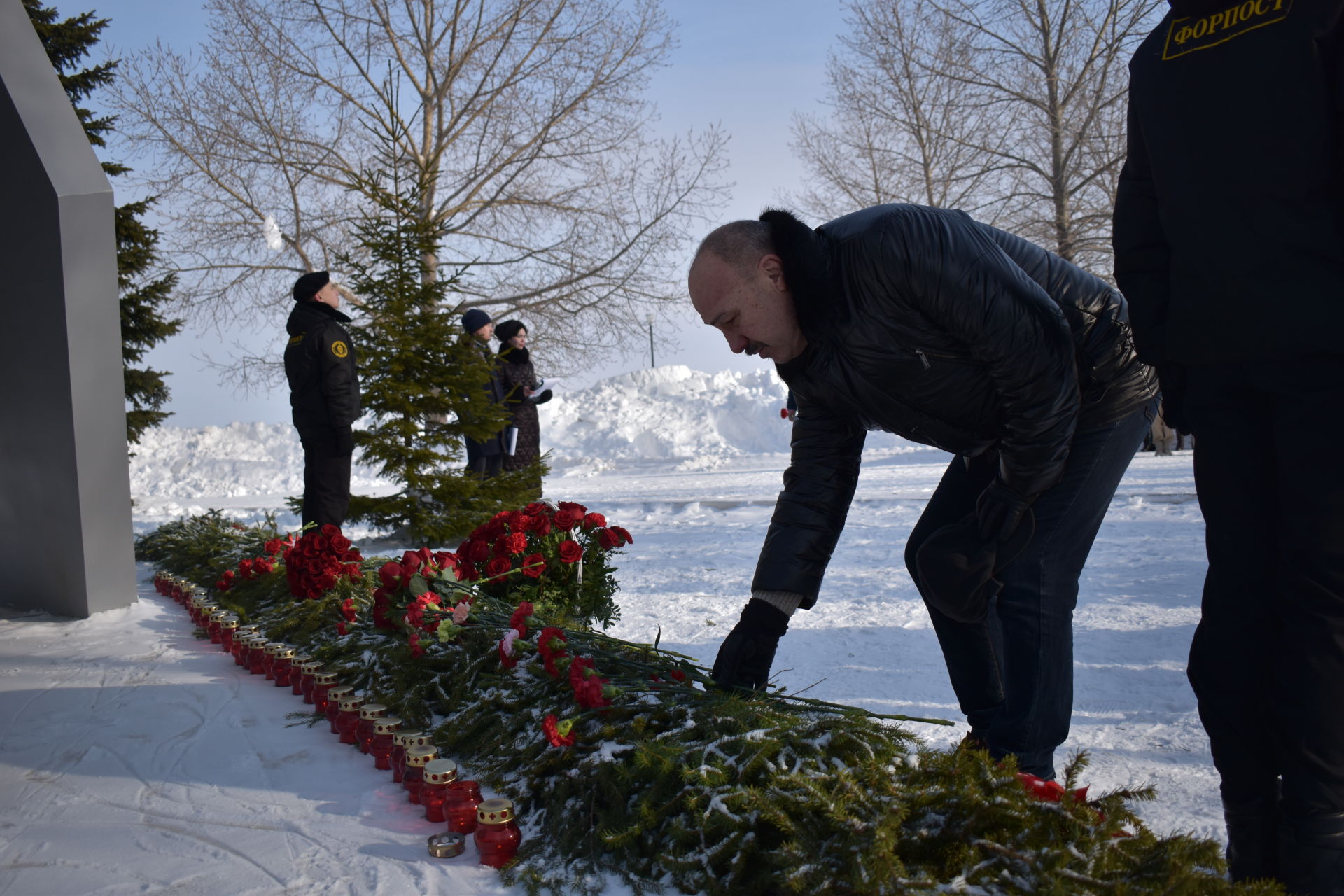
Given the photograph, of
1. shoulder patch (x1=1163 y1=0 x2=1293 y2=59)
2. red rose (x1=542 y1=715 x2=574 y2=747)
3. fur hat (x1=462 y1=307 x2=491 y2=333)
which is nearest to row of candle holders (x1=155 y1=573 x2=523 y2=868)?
red rose (x1=542 y1=715 x2=574 y2=747)

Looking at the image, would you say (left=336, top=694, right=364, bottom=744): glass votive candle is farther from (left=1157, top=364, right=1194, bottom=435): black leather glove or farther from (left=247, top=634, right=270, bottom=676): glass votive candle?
(left=1157, top=364, right=1194, bottom=435): black leather glove

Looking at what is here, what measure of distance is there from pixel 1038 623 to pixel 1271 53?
1279 mm

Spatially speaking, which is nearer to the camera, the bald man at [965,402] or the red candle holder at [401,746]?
the bald man at [965,402]

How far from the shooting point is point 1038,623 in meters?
2.18

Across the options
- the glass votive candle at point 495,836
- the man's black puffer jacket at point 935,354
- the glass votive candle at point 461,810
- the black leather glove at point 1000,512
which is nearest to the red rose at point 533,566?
the man's black puffer jacket at point 935,354

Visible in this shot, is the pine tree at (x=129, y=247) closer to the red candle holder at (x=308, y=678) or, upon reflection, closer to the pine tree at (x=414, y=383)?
the pine tree at (x=414, y=383)

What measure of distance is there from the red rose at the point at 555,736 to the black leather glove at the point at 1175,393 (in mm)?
1485

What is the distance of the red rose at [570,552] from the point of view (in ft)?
11.9

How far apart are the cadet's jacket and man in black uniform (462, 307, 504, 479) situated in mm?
1625

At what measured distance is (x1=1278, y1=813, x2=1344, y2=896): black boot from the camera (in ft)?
5.12

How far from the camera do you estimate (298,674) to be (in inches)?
126

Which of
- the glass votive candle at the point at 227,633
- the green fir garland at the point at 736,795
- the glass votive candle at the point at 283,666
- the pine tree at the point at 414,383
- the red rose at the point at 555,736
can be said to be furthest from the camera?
the pine tree at the point at 414,383

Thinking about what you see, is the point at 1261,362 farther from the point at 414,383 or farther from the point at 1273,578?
the point at 414,383

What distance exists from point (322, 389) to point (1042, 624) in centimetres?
502
